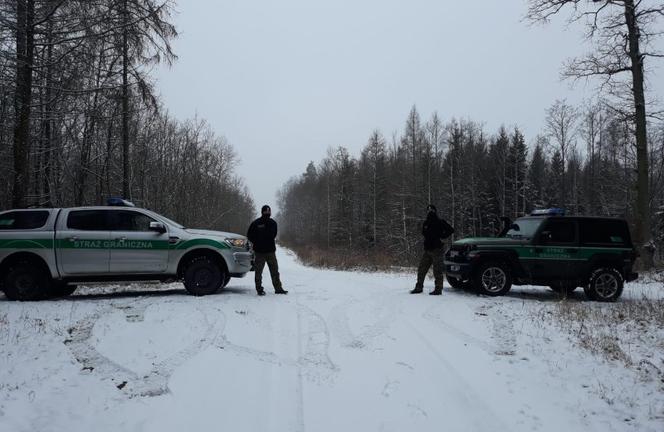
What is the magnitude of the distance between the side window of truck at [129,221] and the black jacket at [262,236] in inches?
84.6

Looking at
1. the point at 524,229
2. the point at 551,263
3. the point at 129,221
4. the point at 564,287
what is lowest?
the point at 564,287

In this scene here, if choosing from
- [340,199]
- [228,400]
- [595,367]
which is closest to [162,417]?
[228,400]

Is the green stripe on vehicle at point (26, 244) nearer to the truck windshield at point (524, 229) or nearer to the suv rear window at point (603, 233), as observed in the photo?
the truck windshield at point (524, 229)

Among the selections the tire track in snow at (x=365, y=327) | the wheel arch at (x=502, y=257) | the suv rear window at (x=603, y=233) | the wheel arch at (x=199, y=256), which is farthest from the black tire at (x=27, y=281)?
the suv rear window at (x=603, y=233)

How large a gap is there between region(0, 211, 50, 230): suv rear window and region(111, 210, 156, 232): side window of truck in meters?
1.32

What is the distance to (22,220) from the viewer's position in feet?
28.1

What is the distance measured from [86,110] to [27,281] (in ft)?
15.4

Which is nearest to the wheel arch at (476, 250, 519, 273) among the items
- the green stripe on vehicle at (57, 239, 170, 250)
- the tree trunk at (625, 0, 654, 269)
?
the green stripe on vehicle at (57, 239, 170, 250)

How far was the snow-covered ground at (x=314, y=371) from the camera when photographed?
390 cm

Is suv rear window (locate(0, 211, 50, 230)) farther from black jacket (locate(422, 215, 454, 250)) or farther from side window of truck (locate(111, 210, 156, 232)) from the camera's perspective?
black jacket (locate(422, 215, 454, 250))

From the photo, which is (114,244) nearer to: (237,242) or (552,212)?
(237,242)

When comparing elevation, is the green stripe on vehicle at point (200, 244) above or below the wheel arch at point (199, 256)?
above

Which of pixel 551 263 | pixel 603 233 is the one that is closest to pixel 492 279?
pixel 551 263

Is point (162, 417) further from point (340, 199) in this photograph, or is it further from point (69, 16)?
point (340, 199)
